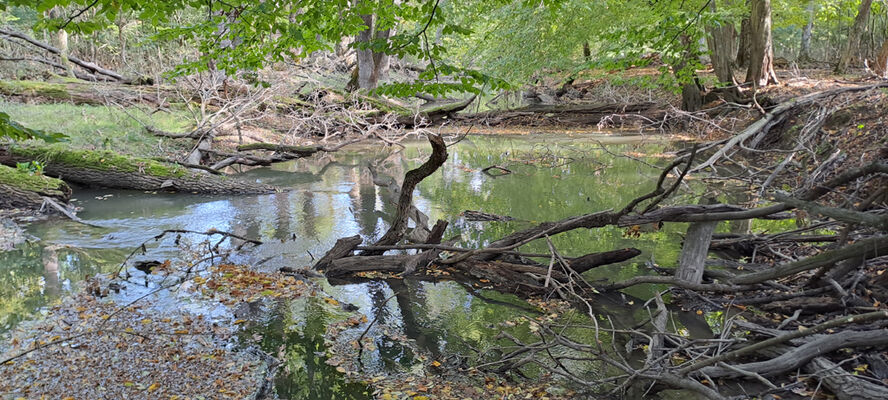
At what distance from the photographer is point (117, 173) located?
11078mm

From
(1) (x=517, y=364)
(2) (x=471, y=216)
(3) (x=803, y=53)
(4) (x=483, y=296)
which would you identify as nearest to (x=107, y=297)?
(4) (x=483, y=296)

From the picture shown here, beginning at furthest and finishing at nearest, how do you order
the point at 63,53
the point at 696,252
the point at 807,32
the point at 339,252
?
1. the point at 807,32
2. the point at 63,53
3. the point at 339,252
4. the point at 696,252

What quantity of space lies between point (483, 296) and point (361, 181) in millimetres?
7369

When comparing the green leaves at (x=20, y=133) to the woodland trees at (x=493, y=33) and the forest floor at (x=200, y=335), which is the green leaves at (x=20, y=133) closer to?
the woodland trees at (x=493, y=33)

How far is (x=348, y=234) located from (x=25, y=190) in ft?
17.9

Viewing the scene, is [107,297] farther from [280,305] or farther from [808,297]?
[808,297]

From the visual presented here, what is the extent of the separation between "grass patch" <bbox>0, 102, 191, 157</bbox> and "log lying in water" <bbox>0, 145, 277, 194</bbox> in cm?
141

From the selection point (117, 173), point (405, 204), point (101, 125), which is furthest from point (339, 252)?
point (101, 125)

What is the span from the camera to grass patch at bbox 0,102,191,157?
42.8ft

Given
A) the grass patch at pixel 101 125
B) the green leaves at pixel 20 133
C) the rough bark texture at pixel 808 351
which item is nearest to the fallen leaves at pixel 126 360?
the green leaves at pixel 20 133

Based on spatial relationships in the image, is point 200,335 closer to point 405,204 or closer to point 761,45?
point 405,204

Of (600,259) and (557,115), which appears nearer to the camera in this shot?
(600,259)

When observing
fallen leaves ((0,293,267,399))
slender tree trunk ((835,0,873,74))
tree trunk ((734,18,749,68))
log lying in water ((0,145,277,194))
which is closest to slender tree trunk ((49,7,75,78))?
log lying in water ((0,145,277,194))

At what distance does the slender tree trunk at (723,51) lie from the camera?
17.0m
